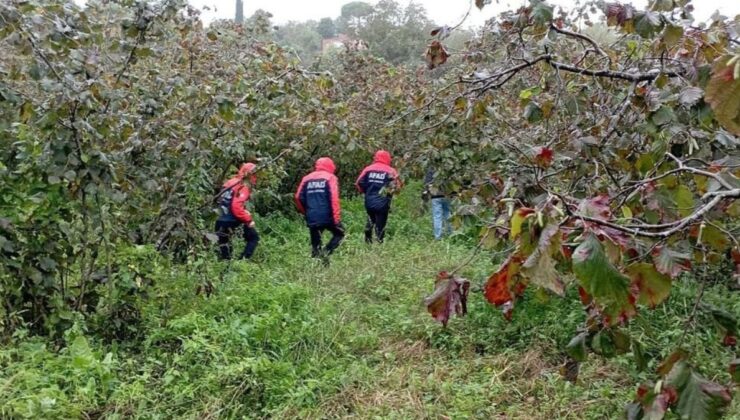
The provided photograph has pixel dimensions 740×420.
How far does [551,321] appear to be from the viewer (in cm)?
493

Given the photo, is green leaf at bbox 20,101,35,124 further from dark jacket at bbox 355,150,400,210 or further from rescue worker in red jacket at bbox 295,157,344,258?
dark jacket at bbox 355,150,400,210

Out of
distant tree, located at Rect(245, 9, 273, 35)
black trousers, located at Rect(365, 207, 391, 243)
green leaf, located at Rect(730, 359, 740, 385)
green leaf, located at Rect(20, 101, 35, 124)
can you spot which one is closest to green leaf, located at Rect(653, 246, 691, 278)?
green leaf, located at Rect(730, 359, 740, 385)

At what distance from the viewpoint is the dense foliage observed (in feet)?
5.22

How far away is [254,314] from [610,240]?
Answer: 3.74 metres

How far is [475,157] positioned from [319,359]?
3.23 metres

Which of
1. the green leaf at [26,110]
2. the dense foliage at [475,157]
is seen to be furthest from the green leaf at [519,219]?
the green leaf at [26,110]

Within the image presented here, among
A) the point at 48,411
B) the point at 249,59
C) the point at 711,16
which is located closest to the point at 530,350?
the point at 711,16

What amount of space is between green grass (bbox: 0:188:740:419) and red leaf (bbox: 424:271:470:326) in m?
2.17

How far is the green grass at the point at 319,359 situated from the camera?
3.67 m

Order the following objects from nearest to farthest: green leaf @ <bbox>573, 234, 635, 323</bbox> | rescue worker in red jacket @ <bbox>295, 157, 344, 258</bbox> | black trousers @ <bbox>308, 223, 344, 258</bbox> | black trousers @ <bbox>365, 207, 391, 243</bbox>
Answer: green leaf @ <bbox>573, 234, 635, 323</bbox> < rescue worker in red jacket @ <bbox>295, 157, 344, 258</bbox> < black trousers @ <bbox>308, 223, 344, 258</bbox> < black trousers @ <bbox>365, 207, 391, 243</bbox>

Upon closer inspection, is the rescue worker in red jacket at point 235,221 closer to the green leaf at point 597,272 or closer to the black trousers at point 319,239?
the black trousers at point 319,239

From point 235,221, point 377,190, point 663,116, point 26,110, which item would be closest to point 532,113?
point 663,116

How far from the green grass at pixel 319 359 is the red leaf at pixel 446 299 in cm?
217

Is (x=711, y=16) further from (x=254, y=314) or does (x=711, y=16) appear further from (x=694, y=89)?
(x=254, y=314)
